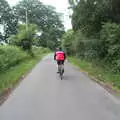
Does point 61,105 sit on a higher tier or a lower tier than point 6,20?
lower

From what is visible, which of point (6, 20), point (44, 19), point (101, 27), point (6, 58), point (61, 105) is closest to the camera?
point (61, 105)

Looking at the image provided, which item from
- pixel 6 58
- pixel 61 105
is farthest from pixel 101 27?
pixel 61 105

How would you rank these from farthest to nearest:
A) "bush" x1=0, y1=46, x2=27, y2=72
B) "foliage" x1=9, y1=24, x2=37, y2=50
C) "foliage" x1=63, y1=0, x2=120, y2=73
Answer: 1. "foliage" x1=9, y1=24, x2=37, y2=50
2. "bush" x1=0, y1=46, x2=27, y2=72
3. "foliage" x1=63, y1=0, x2=120, y2=73

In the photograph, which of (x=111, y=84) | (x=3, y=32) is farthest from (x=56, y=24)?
(x=111, y=84)

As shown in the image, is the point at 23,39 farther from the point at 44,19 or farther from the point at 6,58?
the point at 44,19

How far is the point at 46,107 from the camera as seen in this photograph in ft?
30.2

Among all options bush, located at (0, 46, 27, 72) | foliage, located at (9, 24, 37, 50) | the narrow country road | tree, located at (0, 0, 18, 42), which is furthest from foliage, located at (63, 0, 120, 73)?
tree, located at (0, 0, 18, 42)

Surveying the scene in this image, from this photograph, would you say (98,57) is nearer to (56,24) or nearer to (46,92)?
(46,92)

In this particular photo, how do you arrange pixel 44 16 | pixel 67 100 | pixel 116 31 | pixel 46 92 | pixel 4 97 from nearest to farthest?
pixel 67 100 < pixel 4 97 < pixel 46 92 < pixel 116 31 < pixel 44 16

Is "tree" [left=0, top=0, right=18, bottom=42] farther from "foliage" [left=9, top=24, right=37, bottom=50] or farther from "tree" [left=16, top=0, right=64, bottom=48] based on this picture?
"foliage" [left=9, top=24, right=37, bottom=50]

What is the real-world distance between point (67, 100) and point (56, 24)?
104m

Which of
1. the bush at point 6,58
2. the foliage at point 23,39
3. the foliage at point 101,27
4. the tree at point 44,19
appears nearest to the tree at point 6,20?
the tree at point 44,19

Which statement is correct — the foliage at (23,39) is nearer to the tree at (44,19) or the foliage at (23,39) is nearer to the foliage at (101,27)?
the foliage at (101,27)

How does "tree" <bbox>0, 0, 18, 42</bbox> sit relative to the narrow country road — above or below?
above
